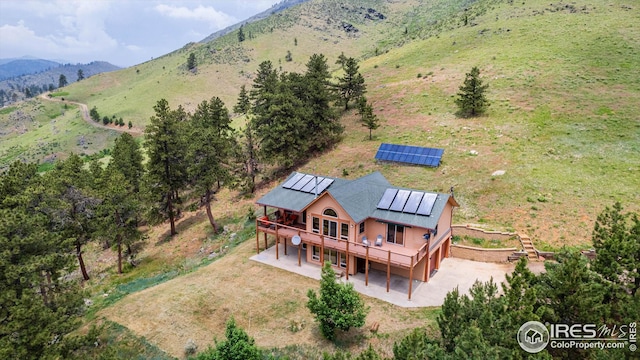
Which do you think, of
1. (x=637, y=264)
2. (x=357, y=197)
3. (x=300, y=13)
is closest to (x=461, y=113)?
(x=357, y=197)

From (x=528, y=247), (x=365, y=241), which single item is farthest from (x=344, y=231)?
(x=528, y=247)

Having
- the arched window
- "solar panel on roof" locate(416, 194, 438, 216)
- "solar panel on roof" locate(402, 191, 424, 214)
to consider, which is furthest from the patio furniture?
"solar panel on roof" locate(416, 194, 438, 216)

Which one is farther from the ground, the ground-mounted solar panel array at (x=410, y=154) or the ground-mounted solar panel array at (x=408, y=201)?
the ground-mounted solar panel array at (x=410, y=154)

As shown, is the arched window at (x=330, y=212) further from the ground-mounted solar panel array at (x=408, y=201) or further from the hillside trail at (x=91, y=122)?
the hillside trail at (x=91, y=122)

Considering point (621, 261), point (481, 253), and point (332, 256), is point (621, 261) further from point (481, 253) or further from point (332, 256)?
point (332, 256)

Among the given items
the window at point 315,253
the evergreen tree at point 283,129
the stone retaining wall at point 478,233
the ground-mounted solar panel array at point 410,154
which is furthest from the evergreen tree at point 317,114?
the stone retaining wall at point 478,233

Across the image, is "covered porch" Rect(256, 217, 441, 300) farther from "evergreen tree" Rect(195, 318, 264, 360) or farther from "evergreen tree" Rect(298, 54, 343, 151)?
"evergreen tree" Rect(298, 54, 343, 151)
